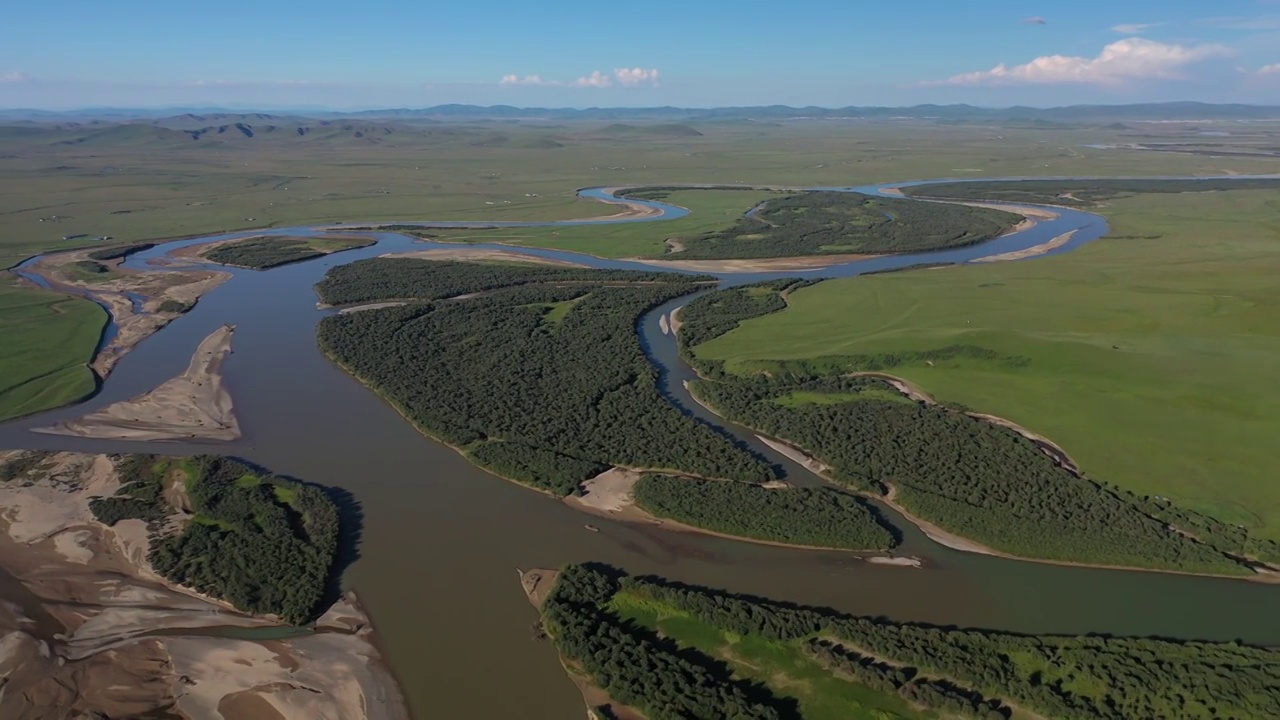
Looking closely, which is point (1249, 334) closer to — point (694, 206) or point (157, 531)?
point (157, 531)

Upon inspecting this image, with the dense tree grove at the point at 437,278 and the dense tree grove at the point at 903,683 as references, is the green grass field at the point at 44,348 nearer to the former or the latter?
the dense tree grove at the point at 437,278

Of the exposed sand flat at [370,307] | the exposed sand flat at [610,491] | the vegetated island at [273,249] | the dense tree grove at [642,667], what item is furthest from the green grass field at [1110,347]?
the vegetated island at [273,249]

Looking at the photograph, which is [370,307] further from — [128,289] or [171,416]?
[128,289]

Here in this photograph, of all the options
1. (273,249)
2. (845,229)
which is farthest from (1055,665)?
(273,249)

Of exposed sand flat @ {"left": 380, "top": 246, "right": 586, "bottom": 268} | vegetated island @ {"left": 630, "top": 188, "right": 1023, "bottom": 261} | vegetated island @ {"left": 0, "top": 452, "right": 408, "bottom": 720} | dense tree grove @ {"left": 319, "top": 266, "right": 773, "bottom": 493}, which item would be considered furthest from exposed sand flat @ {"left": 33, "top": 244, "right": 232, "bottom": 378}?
vegetated island @ {"left": 630, "top": 188, "right": 1023, "bottom": 261}

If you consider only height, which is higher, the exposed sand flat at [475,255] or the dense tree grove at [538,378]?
the exposed sand flat at [475,255]

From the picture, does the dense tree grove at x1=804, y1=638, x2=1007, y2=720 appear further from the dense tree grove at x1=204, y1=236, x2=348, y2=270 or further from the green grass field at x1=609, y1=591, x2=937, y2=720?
the dense tree grove at x1=204, y1=236, x2=348, y2=270
